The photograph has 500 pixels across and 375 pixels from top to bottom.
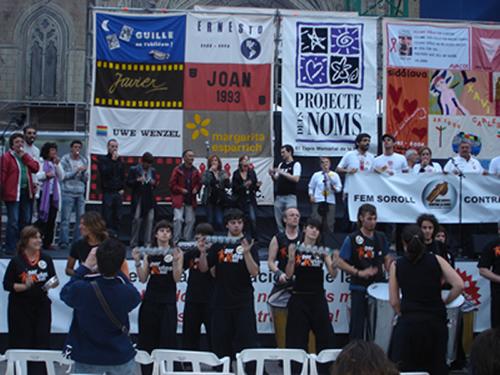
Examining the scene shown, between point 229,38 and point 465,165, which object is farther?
point 229,38

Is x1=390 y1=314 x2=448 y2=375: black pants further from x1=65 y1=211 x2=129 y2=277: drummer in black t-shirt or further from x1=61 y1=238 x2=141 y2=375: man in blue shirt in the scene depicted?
x1=65 y1=211 x2=129 y2=277: drummer in black t-shirt

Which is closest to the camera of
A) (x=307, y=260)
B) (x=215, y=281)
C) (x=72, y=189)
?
(x=307, y=260)

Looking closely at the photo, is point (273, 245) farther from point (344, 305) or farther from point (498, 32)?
point (498, 32)

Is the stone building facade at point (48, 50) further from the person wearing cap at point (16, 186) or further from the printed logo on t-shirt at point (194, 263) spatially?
the printed logo on t-shirt at point (194, 263)

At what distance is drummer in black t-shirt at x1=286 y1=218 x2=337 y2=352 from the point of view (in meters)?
7.25

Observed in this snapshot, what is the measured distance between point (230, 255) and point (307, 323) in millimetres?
1100

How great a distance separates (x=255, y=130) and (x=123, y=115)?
2.33 m

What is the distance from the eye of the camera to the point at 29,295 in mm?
6930

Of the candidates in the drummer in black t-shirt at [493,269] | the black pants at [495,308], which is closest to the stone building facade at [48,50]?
the drummer in black t-shirt at [493,269]

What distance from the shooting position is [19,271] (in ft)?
22.7

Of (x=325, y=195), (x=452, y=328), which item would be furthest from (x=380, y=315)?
(x=325, y=195)

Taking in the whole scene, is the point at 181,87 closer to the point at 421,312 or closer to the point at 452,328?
the point at 452,328

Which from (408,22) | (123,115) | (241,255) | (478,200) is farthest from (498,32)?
(241,255)

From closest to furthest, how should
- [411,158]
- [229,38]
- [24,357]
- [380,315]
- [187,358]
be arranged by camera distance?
[24,357] → [187,358] → [380,315] → [411,158] → [229,38]
